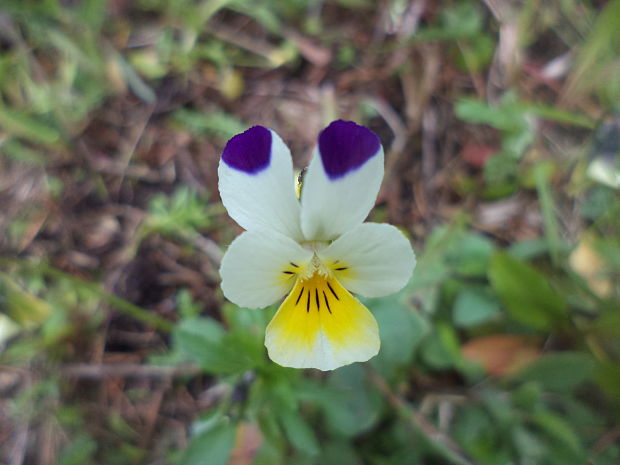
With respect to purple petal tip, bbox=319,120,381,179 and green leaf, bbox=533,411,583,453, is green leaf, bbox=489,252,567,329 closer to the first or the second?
green leaf, bbox=533,411,583,453

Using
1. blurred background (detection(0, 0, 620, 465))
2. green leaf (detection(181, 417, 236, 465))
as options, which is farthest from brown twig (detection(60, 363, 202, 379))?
green leaf (detection(181, 417, 236, 465))

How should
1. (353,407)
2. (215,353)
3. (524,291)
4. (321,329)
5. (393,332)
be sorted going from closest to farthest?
(321,329) → (215,353) → (393,332) → (353,407) → (524,291)

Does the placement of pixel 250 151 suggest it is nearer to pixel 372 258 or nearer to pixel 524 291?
pixel 372 258

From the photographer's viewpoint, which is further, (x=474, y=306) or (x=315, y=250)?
(x=474, y=306)

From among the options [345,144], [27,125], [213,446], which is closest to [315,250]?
[345,144]

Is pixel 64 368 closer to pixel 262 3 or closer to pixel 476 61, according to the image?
pixel 262 3

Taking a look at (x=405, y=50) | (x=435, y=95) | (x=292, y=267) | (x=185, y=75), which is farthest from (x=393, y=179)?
(x=292, y=267)

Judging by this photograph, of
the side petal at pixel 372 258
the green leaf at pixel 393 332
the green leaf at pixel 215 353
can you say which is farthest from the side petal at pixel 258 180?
the green leaf at pixel 393 332
